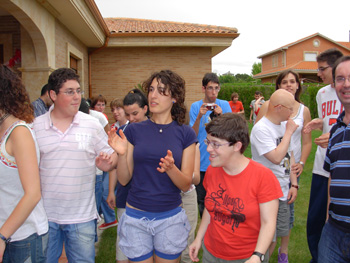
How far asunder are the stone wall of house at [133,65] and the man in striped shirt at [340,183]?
11514 millimetres

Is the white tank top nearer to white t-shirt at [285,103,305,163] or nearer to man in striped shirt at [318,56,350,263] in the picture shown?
man in striped shirt at [318,56,350,263]

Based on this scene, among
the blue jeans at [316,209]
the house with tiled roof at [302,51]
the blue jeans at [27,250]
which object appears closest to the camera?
the blue jeans at [27,250]

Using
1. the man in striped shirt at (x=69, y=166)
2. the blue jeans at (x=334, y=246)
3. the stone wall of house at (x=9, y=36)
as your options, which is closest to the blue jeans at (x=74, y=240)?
the man in striped shirt at (x=69, y=166)

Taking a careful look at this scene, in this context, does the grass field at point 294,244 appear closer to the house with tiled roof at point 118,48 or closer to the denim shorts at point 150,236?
the denim shorts at point 150,236

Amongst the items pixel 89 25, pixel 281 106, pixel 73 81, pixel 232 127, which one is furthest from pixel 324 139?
pixel 89 25

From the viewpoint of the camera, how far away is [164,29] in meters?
13.7

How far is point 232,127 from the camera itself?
2174mm

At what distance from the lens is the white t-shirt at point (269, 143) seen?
3.00 meters

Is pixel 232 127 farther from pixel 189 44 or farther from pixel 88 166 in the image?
pixel 189 44

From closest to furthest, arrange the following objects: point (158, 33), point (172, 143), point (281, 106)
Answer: point (172, 143) → point (281, 106) → point (158, 33)

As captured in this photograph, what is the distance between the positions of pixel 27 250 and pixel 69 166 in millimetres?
710

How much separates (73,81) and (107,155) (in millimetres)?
760

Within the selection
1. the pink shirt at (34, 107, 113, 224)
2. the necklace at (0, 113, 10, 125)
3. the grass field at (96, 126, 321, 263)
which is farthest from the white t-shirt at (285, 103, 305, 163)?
the necklace at (0, 113, 10, 125)

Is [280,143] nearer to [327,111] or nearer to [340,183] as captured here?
[340,183]
